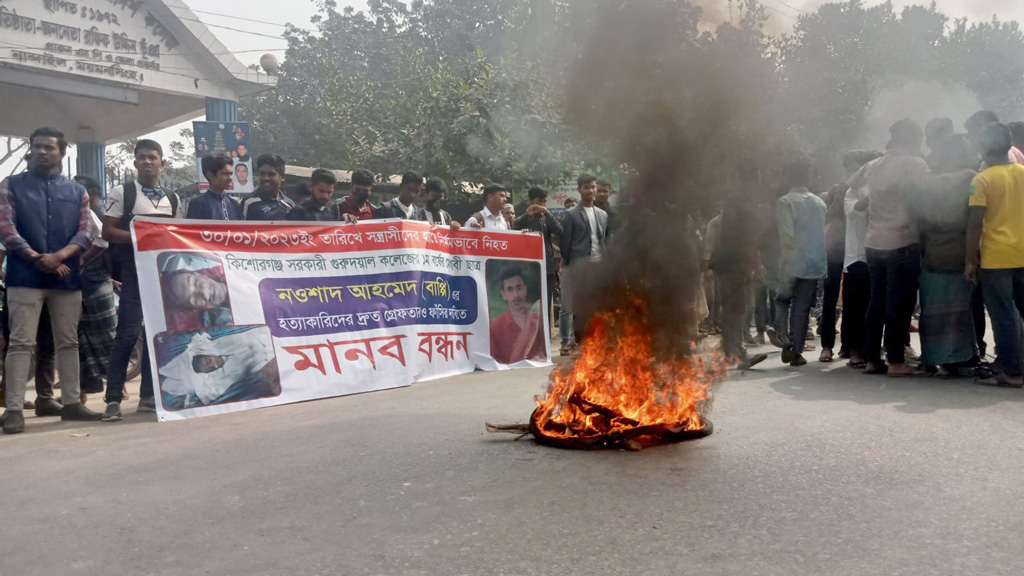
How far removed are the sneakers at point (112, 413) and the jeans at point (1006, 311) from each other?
684 centimetres

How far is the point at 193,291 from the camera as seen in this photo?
6.62 metres

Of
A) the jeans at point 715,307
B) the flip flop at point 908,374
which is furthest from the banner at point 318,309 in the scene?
the flip flop at point 908,374

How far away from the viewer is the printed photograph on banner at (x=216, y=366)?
6.35m

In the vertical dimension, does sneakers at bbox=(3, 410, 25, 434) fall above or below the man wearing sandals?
below

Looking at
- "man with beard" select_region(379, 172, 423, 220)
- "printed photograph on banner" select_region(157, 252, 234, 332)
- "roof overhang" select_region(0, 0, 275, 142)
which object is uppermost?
"roof overhang" select_region(0, 0, 275, 142)

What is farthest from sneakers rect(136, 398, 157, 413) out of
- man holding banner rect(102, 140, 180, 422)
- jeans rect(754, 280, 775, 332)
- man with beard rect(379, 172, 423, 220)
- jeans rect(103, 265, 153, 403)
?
jeans rect(754, 280, 775, 332)

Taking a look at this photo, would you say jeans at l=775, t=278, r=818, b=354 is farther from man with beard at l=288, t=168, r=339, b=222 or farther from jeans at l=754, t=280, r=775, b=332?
man with beard at l=288, t=168, r=339, b=222

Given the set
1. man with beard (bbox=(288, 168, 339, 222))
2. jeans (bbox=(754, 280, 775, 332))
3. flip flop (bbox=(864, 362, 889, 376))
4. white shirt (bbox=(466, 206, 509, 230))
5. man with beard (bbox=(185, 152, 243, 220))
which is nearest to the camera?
man with beard (bbox=(185, 152, 243, 220))

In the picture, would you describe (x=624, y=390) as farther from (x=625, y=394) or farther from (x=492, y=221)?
(x=492, y=221)

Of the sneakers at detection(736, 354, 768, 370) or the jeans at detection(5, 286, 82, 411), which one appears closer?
the jeans at detection(5, 286, 82, 411)

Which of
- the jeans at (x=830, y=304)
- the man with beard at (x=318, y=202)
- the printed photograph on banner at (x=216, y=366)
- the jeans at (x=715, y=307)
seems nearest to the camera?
the printed photograph on banner at (x=216, y=366)

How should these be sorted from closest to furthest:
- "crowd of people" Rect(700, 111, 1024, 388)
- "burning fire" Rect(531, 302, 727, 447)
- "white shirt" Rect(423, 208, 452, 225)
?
"burning fire" Rect(531, 302, 727, 447)
"crowd of people" Rect(700, 111, 1024, 388)
"white shirt" Rect(423, 208, 452, 225)

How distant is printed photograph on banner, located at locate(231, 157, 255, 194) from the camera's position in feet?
42.7

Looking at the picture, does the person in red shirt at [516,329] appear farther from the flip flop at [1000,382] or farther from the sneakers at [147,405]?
the flip flop at [1000,382]
